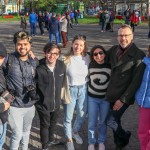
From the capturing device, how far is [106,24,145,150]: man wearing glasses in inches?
152

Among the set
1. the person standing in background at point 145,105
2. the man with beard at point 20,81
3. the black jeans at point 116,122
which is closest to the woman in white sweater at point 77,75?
the black jeans at point 116,122

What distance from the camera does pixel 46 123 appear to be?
429 cm

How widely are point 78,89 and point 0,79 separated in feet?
4.28

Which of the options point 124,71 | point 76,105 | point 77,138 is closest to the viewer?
point 124,71

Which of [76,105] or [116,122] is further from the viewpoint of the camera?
[76,105]

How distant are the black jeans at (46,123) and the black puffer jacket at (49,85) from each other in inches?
3.8

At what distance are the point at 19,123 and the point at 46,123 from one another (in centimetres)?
59

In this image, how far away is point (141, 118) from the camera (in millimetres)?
3836

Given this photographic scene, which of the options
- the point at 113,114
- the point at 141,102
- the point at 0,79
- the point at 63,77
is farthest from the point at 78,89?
the point at 0,79

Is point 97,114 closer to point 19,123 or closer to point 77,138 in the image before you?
point 77,138

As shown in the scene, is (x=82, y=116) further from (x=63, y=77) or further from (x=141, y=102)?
(x=141, y=102)

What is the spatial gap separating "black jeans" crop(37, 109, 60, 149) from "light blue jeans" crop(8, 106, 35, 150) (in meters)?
0.33

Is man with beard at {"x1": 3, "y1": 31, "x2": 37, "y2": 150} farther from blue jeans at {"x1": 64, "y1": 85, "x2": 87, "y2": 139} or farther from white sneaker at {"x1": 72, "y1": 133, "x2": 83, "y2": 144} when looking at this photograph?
white sneaker at {"x1": 72, "y1": 133, "x2": 83, "y2": 144}

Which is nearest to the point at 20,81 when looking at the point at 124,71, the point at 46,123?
the point at 46,123
